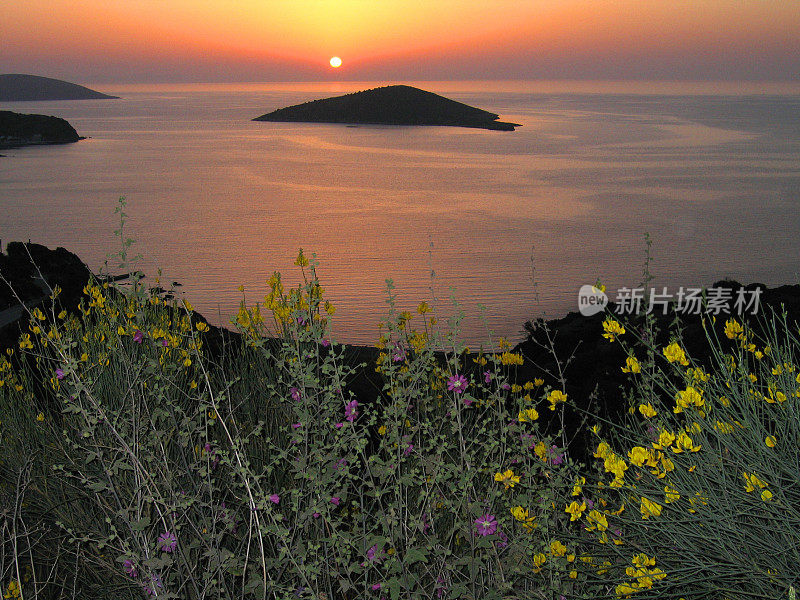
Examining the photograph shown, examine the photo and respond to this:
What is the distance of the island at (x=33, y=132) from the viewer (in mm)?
42875

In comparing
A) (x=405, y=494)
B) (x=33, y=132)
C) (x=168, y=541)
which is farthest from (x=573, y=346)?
(x=33, y=132)

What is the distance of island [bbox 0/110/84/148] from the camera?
141 feet

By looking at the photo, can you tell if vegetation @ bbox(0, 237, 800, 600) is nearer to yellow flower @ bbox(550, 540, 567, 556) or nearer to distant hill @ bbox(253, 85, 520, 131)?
yellow flower @ bbox(550, 540, 567, 556)

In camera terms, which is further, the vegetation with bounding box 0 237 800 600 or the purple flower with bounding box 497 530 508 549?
the purple flower with bounding box 497 530 508 549

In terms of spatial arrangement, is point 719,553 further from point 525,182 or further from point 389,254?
point 525,182

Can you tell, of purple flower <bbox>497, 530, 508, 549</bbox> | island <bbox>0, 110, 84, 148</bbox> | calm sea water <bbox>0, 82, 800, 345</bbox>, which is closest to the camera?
purple flower <bbox>497, 530, 508, 549</bbox>

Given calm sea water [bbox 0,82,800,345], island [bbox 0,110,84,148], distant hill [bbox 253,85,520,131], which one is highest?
distant hill [bbox 253,85,520,131]

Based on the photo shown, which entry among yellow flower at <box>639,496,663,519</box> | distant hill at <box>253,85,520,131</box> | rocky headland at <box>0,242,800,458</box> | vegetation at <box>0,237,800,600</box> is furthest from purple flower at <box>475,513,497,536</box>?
distant hill at <box>253,85,520,131</box>

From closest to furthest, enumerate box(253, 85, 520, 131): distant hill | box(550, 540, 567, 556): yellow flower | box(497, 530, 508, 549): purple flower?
box(550, 540, 567, 556): yellow flower → box(497, 530, 508, 549): purple flower → box(253, 85, 520, 131): distant hill

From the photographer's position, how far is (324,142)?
134 ft

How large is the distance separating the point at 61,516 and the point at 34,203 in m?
19.6

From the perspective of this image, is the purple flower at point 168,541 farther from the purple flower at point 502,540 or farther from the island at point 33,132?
the island at point 33,132

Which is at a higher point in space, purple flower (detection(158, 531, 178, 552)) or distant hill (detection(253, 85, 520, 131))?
distant hill (detection(253, 85, 520, 131))

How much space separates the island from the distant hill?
20.6 m
